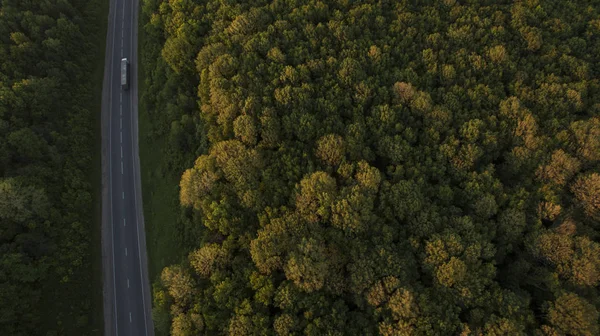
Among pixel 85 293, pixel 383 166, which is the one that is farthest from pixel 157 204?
pixel 383 166

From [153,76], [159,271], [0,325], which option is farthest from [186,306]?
[153,76]

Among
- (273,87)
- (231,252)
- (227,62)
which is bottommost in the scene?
(231,252)

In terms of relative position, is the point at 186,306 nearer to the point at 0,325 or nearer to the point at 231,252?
the point at 231,252

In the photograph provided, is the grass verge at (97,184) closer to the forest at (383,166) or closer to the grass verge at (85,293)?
the grass verge at (85,293)

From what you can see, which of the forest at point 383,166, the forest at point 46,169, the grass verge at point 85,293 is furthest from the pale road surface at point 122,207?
the forest at point 383,166

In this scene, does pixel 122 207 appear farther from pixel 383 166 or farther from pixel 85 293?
pixel 383 166

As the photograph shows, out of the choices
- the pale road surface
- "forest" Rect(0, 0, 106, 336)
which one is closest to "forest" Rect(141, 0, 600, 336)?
Answer: the pale road surface

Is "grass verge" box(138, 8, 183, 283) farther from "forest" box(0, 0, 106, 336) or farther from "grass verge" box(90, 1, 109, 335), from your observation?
"forest" box(0, 0, 106, 336)

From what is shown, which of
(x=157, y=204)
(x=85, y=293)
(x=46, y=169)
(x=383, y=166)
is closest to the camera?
(x=383, y=166)
